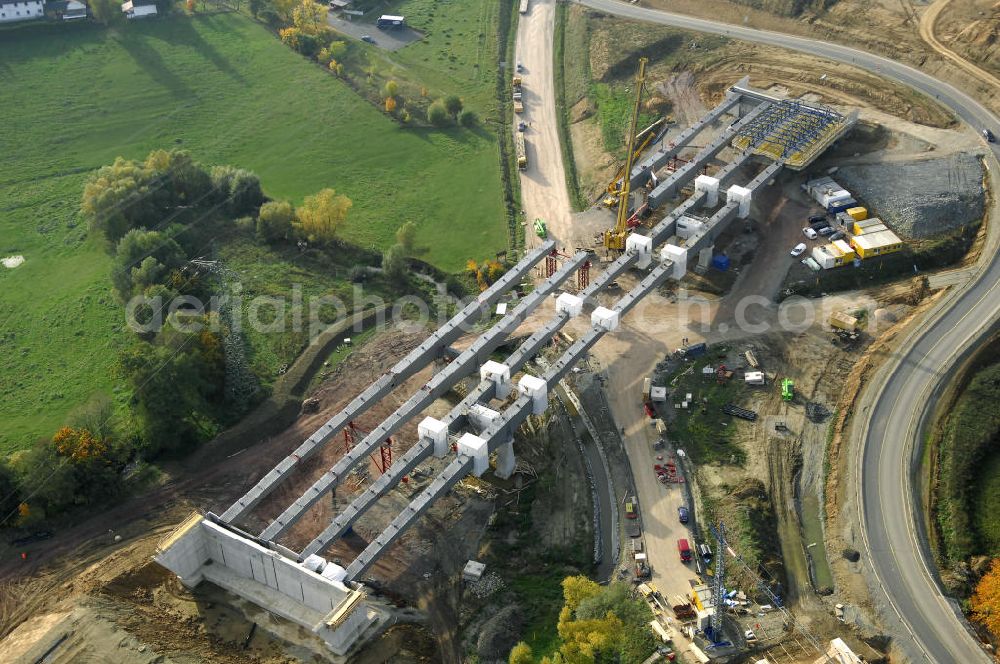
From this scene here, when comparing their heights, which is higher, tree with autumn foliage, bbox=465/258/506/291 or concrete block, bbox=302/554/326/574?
tree with autumn foliage, bbox=465/258/506/291

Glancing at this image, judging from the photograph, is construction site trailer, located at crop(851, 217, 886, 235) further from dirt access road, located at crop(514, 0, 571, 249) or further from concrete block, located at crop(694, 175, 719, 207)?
dirt access road, located at crop(514, 0, 571, 249)

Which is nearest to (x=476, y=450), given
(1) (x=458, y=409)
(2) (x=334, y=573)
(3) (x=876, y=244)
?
(1) (x=458, y=409)

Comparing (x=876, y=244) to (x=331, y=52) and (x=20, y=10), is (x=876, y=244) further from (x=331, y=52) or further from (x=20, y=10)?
(x=20, y=10)

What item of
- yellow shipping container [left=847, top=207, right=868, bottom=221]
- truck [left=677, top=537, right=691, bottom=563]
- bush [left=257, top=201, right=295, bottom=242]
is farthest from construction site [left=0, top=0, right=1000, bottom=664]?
bush [left=257, top=201, right=295, bottom=242]

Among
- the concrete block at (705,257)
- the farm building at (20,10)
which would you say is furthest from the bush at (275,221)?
the farm building at (20,10)

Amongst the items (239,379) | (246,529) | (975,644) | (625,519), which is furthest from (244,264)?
(975,644)

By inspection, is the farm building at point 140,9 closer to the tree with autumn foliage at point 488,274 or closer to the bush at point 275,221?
the bush at point 275,221
